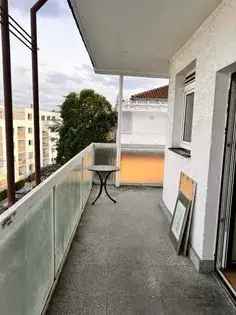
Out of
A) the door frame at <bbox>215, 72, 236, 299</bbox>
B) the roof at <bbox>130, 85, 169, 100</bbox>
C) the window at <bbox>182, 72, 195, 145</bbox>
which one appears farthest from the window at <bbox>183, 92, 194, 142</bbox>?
the roof at <bbox>130, 85, 169, 100</bbox>

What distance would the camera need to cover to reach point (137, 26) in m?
2.54

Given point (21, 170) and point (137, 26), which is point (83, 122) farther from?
point (137, 26)

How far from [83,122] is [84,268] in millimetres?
7617

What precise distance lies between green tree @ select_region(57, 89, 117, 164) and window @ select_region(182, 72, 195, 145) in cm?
532

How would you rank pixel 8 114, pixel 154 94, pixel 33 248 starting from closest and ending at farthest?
pixel 33 248, pixel 8 114, pixel 154 94

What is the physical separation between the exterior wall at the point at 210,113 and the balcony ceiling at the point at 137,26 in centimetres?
19

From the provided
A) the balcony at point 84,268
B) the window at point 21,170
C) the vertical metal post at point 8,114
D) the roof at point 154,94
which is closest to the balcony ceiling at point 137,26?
the vertical metal post at point 8,114

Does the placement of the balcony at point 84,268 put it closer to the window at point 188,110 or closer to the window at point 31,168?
the window at point 31,168

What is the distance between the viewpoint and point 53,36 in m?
4.98

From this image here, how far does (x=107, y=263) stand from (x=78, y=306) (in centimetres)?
63

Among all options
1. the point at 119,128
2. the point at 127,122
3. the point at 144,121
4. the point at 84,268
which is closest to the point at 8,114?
the point at 84,268

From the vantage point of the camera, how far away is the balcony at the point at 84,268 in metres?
1.16

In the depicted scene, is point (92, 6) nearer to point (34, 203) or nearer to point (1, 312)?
point (34, 203)

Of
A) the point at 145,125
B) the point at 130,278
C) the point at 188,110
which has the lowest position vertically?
the point at 130,278
